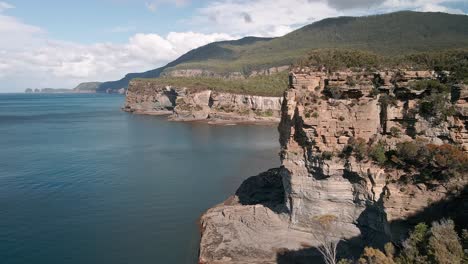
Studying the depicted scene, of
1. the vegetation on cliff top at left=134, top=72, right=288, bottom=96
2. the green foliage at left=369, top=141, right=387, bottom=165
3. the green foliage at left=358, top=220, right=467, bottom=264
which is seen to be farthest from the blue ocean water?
the vegetation on cliff top at left=134, top=72, right=288, bottom=96

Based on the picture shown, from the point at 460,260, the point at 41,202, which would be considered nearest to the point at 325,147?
the point at 460,260

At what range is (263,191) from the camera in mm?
36656

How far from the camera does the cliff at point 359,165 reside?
2222 cm

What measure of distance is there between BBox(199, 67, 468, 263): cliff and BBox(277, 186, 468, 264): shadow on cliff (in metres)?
0.06

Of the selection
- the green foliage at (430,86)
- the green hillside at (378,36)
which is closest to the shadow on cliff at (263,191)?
the green foliage at (430,86)

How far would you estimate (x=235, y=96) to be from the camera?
4375 inches

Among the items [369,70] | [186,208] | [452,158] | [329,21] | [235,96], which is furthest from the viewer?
[329,21]

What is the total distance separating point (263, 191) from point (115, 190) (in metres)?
17.0

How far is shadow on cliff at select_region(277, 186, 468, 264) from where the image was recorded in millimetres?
21078

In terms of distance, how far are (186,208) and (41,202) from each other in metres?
14.8

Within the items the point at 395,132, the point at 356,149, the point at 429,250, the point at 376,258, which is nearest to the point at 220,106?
the point at 356,149

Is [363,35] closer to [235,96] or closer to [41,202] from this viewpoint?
[235,96]

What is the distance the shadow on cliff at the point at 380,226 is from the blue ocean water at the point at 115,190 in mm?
7733

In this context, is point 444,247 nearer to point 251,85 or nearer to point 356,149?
point 356,149
